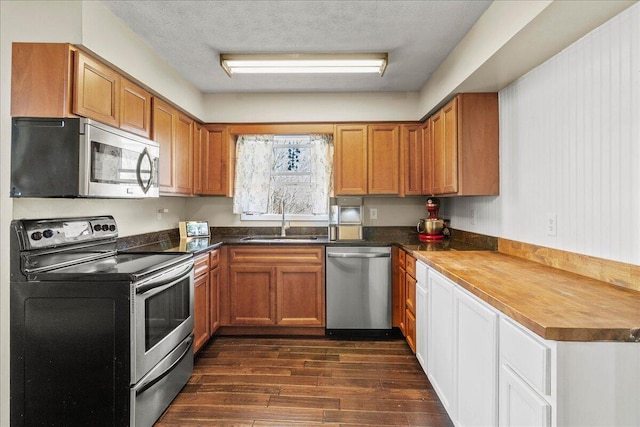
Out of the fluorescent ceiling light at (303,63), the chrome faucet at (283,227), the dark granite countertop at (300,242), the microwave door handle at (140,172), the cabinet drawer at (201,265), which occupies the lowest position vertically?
the cabinet drawer at (201,265)

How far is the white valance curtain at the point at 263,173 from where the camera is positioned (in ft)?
12.5

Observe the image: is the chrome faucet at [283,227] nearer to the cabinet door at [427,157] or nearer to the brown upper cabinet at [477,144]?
the cabinet door at [427,157]

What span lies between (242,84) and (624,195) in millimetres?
3016

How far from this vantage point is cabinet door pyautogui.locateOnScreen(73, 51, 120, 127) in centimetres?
189

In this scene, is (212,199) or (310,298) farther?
(212,199)

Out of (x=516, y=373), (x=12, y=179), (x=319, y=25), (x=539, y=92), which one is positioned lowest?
(x=516, y=373)

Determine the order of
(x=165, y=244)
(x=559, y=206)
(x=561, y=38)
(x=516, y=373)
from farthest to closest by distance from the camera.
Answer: (x=165, y=244), (x=559, y=206), (x=561, y=38), (x=516, y=373)

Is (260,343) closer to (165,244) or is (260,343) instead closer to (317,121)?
(165,244)

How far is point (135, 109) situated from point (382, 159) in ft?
7.47

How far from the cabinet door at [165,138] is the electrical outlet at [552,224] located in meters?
2.76

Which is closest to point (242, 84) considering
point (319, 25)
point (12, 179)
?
point (319, 25)

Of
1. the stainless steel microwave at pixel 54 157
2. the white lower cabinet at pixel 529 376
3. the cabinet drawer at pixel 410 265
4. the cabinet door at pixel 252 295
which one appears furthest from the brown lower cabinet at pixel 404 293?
the stainless steel microwave at pixel 54 157

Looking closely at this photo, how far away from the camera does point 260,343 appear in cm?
319

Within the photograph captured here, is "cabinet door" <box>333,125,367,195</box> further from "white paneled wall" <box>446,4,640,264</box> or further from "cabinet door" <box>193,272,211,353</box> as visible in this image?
"cabinet door" <box>193,272,211,353</box>
